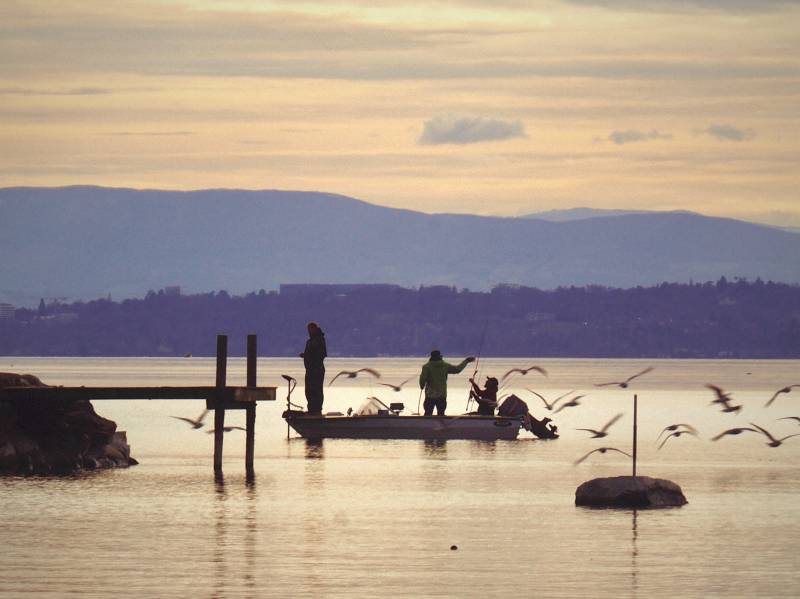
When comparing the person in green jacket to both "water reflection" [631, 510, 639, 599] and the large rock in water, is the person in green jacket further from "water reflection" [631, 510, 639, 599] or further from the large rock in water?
"water reflection" [631, 510, 639, 599]

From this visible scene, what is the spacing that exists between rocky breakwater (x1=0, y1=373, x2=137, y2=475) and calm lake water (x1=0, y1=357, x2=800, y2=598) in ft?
4.03

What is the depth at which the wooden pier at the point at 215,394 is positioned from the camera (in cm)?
3841

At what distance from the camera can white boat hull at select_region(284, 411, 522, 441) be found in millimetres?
50344

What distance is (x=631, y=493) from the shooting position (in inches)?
1267

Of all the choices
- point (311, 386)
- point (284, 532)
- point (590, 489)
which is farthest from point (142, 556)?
point (311, 386)

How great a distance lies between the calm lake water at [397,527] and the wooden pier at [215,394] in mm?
954

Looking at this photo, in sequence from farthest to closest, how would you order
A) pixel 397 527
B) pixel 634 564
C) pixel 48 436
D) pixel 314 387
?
pixel 314 387, pixel 48 436, pixel 397 527, pixel 634 564

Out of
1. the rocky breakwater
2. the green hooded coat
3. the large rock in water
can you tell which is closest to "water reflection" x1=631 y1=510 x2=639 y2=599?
the large rock in water

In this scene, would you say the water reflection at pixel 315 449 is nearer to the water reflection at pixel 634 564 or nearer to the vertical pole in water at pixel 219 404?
the vertical pole in water at pixel 219 404

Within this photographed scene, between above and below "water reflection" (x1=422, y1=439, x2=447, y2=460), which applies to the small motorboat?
above

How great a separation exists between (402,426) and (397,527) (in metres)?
20.9

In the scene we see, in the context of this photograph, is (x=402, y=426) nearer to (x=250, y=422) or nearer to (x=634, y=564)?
(x=250, y=422)

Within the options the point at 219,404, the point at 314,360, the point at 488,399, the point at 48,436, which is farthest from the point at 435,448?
the point at 48,436

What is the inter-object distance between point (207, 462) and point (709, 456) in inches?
490
